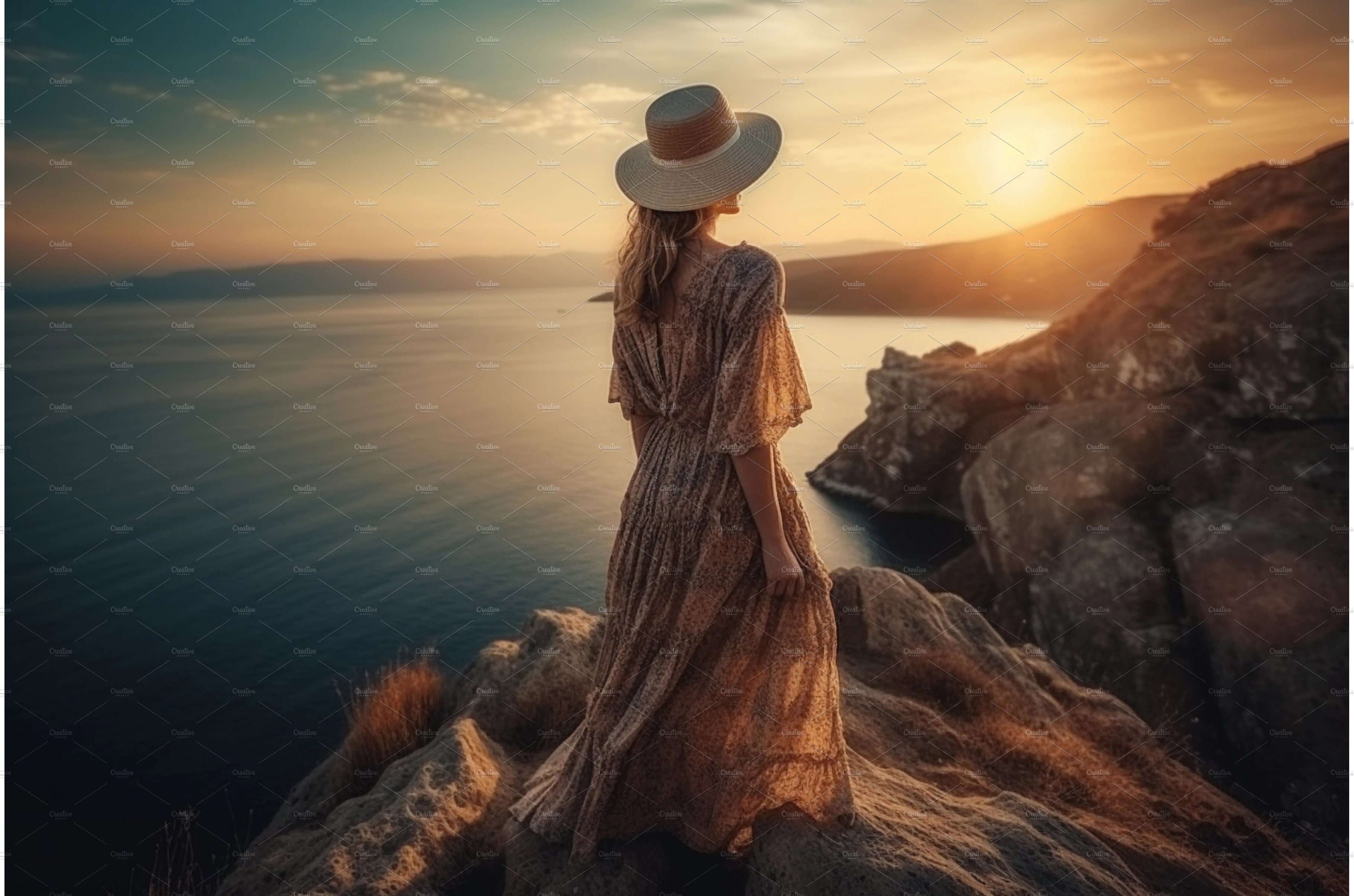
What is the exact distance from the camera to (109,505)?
21750 millimetres

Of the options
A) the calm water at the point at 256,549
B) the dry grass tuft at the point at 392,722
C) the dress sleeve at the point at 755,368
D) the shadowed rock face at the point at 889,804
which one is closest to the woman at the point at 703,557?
the dress sleeve at the point at 755,368

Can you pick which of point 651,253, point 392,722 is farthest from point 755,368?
point 392,722

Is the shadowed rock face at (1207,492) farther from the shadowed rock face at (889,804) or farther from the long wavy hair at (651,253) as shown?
the long wavy hair at (651,253)

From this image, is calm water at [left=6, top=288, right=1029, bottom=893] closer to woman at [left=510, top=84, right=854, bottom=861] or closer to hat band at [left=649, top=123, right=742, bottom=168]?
woman at [left=510, top=84, right=854, bottom=861]

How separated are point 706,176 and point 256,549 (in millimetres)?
18523

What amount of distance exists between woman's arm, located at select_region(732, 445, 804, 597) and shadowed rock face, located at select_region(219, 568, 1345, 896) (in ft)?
3.06

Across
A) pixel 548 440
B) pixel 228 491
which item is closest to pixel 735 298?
pixel 228 491

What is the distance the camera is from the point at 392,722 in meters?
5.18

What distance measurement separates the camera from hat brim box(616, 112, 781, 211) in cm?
245

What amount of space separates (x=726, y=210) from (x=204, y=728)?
12.5m

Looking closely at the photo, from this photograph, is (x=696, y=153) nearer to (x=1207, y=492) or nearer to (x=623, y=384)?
(x=623, y=384)

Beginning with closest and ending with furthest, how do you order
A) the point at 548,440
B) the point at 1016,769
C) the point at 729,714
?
1. the point at 729,714
2. the point at 1016,769
3. the point at 548,440

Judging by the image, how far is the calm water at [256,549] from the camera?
35.4ft

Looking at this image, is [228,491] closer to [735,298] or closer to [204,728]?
[204,728]
